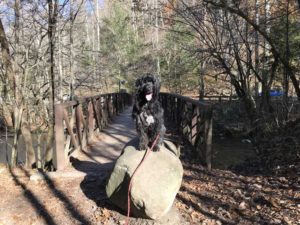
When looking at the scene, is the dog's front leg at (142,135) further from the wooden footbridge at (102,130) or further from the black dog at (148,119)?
the wooden footbridge at (102,130)

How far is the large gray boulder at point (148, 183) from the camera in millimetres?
4008

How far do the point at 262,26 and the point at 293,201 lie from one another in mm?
6318

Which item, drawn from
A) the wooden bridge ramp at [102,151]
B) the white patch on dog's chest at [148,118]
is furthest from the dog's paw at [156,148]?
the wooden bridge ramp at [102,151]

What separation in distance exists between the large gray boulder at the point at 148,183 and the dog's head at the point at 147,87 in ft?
2.16

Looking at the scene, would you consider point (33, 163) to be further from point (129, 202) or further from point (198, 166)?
point (129, 202)

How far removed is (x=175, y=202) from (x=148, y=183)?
79cm

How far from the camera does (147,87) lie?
14.1 feet

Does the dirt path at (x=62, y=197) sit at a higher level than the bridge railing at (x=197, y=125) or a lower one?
lower

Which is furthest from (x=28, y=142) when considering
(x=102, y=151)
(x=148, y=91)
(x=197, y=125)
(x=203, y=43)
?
(x=203, y=43)

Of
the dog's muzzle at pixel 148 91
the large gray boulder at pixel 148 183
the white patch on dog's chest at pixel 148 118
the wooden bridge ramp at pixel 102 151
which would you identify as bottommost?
the wooden bridge ramp at pixel 102 151

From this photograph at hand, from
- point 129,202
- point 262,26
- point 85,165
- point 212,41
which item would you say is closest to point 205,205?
point 129,202

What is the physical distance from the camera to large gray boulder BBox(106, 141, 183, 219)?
4.01 meters

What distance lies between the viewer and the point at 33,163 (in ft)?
28.9

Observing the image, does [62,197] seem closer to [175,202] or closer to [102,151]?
[175,202]
